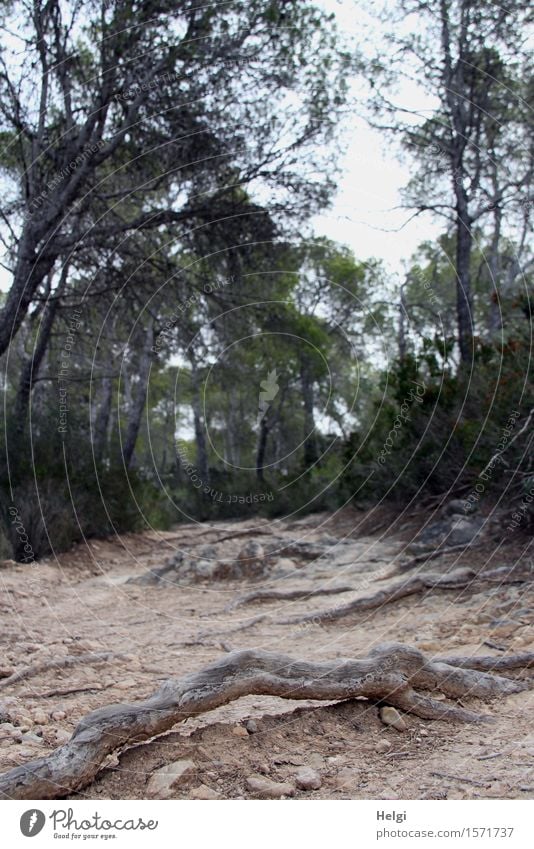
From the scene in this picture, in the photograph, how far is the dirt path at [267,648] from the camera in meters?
2.91

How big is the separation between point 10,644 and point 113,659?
2.71ft

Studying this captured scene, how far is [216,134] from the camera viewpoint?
9414 mm

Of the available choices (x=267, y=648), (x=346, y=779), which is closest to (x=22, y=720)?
(x=346, y=779)

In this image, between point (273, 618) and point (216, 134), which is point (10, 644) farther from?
point (216, 134)

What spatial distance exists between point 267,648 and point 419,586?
5.45ft

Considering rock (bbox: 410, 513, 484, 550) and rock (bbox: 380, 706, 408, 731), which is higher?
rock (bbox: 410, 513, 484, 550)

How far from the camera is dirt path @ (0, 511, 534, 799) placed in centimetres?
291

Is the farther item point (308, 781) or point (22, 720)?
point (22, 720)

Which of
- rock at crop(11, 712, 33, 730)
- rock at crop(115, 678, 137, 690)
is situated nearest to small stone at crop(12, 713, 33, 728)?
rock at crop(11, 712, 33, 730)

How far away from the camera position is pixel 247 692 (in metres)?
3.23

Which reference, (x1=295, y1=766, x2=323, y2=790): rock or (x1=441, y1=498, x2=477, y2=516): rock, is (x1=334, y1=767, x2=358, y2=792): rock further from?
(x1=441, y1=498, x2=477, y2=516): rock
